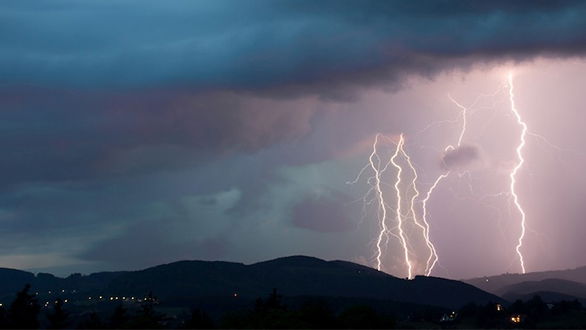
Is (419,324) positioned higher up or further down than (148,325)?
higher up

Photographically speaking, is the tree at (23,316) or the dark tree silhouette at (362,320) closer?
the tree at (23,316)

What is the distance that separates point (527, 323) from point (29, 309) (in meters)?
104

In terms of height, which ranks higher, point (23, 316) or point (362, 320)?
point (362, 320)

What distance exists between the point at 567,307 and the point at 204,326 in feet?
367

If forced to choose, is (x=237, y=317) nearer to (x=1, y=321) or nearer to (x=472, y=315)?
(x=1, y=321)

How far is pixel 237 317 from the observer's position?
9869 cm

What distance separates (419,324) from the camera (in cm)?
18025

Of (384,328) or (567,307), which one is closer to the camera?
(384,328)

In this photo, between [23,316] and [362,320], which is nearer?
[23,316]

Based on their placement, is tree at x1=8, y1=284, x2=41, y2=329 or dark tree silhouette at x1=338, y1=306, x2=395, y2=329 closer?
tree at x1=8, y1=284, x2=41, y2=329

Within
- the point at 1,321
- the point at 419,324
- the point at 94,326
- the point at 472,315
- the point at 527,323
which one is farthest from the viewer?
the point at 472,315

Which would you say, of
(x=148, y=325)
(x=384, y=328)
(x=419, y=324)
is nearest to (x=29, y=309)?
(x=148, y=325)

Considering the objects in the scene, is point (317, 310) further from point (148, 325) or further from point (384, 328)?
point (148, 325)

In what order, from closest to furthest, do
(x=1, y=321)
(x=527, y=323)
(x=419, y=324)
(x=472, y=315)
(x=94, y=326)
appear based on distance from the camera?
1. (x=94, y=326)
2. (x=1, y=321)
3. (x=527, y=323)
4. (x=419, y=324)
5. (x=472, y=315)
